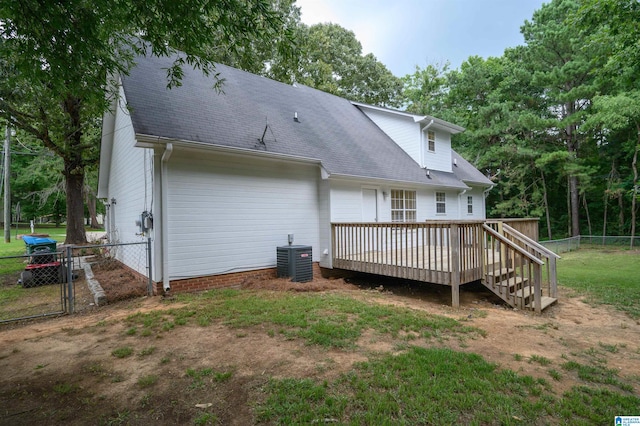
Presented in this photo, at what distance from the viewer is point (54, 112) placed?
10414 millimetres

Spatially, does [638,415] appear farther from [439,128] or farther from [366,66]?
[366,66]

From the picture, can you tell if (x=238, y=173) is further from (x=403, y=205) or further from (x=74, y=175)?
(x=74, y=175)

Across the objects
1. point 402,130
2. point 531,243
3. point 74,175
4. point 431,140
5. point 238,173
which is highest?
point 402,130

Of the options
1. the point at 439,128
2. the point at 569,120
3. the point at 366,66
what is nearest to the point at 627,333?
the point at 439,128

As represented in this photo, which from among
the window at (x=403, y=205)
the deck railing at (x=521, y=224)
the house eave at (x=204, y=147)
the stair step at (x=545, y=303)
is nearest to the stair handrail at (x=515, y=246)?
the stair step at (x=545, y=303)

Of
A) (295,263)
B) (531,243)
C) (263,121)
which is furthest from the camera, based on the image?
(263,121)

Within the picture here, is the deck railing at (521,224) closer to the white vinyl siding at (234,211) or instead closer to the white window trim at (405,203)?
the white window trim at (405,203)

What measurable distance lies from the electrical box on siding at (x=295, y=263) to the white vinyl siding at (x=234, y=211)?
34cm

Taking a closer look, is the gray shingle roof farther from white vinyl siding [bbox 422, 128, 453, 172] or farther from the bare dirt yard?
the bare dirt yard

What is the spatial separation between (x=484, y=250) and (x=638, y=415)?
404cm

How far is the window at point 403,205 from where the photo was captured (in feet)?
35.4

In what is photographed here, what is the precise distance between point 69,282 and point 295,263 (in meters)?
4.32

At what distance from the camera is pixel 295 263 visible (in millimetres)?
7625

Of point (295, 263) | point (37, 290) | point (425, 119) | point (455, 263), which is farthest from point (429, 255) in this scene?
point (37, 290)
